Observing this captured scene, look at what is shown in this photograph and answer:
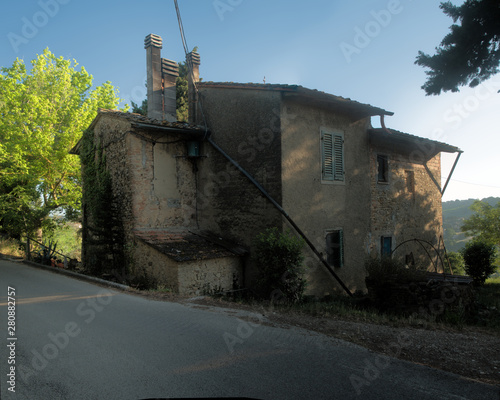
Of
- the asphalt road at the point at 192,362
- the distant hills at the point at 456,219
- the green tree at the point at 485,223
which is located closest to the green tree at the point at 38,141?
the asphalt road at the point at 192,362

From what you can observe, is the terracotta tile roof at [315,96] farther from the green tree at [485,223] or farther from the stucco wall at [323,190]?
the green tree at [485,223]

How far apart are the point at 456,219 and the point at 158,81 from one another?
220ft

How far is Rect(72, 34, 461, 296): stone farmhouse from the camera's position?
9.66 metres

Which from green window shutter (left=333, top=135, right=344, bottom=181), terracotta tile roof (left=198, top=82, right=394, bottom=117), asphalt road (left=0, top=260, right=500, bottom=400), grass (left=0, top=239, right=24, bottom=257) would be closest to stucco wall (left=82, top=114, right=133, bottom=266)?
terracotta tile roof (left=198, top=82, right=394, bottom=117)

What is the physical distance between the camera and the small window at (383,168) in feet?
42.8

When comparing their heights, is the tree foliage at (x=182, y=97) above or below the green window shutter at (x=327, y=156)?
above

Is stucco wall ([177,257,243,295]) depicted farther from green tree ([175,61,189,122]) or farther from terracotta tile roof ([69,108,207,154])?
green tree ([175,61,189,122])

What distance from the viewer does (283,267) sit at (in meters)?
8.80

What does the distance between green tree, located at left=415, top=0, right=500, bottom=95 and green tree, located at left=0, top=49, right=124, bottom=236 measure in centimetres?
1767

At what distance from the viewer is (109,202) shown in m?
10.8

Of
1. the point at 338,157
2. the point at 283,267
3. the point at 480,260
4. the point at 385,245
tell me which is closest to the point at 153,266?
the point at 283,267

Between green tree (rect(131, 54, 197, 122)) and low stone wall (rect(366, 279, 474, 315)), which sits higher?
green tree (rect(131, 54, 197, 122))

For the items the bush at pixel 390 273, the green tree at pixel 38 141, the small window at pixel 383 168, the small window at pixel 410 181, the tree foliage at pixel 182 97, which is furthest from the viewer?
the tree foliage at pixel 182 97

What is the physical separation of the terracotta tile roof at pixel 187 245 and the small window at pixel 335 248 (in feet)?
8.74
